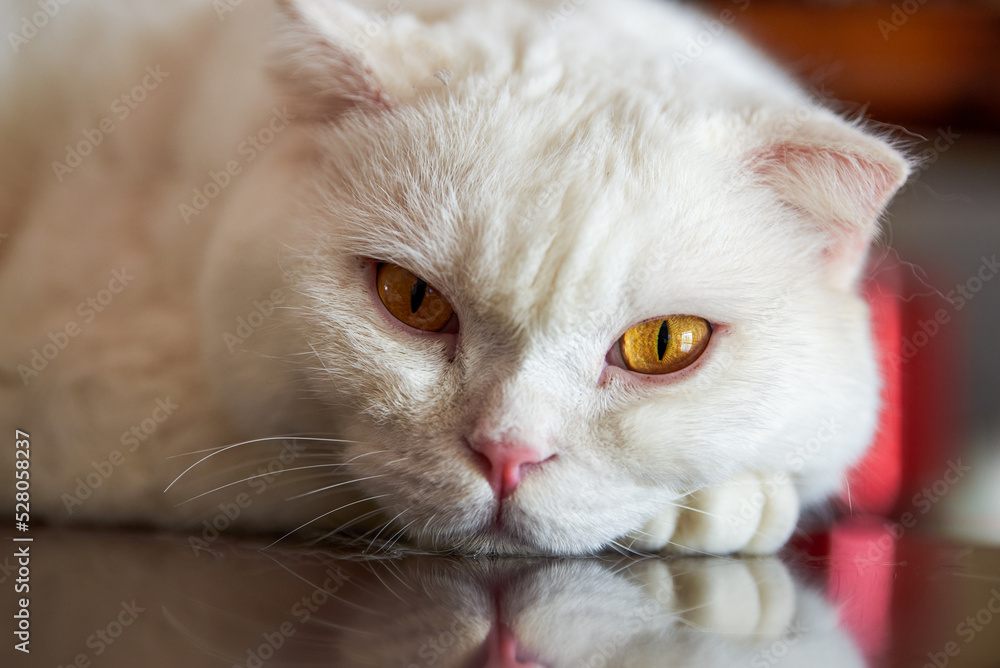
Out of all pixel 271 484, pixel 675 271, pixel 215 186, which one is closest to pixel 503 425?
pixel 675 271

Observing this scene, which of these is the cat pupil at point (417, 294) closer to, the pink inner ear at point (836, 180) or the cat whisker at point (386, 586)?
the cat whisker at point (386, 586)

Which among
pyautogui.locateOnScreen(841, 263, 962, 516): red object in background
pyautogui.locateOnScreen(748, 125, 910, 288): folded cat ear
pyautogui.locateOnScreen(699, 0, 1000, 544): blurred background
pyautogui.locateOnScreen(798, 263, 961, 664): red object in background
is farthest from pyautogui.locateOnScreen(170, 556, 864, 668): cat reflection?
pyautogui.locateOnScreen(699, 0, 1000, 544): blurred background

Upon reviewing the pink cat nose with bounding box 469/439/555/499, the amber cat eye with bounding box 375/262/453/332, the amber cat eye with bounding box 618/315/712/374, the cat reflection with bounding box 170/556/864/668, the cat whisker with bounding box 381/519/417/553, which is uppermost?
the amber cat eye with bounding box 618/315/712/374

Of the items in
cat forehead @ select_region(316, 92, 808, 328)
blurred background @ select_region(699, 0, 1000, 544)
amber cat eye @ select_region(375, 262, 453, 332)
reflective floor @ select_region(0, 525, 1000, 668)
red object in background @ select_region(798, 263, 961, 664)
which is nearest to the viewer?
reflective floor @ select_region(0, 525, 1000, 668)

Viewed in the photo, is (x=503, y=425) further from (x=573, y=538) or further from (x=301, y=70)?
(x=301, y=70)

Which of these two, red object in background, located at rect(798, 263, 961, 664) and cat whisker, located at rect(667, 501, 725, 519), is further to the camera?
red object in background, located at rect(798, 263, 961, 664)

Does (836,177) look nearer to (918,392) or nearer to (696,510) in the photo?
(696,510)

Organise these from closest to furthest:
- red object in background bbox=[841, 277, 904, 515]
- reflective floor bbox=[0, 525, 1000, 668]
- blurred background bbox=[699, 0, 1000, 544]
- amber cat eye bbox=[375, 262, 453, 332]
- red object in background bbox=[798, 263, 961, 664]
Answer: reflective floor bbox=[0, 525, 1000, 668] < amber cat eye bbox=[375, 262, 453, 332] < red object in background bbox=[841, 277, 904, 515] < red object in background bbox=[798, 263, 961, 664] < blurred background bbox=[699, 0, 1000, 544]

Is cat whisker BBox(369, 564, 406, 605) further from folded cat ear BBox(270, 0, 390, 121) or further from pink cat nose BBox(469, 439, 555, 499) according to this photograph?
folded cat ear BBox(270, 0, 390, 121)
